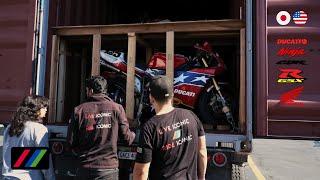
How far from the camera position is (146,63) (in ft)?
15.3

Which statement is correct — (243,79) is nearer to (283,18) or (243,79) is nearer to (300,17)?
(283,18)

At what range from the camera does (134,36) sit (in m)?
4.23

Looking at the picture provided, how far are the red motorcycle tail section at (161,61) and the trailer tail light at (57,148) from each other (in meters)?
1.25

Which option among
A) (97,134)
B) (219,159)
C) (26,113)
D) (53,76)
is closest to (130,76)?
(53,76)

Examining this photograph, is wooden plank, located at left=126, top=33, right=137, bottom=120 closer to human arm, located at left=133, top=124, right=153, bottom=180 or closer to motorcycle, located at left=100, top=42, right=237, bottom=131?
motorcycle, located at left=100, top=42, right=237, bottom=131

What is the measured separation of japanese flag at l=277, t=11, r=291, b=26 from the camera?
3.86 meters

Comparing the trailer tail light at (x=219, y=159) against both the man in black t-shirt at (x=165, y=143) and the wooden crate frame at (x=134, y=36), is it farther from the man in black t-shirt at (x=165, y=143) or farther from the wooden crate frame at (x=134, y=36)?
the man in black t-shirt at (x=165, y=143)

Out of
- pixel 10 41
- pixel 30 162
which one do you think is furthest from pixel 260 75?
pixel 10 41

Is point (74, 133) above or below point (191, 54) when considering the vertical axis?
below

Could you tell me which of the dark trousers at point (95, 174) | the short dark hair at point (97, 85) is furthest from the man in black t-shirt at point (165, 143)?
the short dark hair at point (97, 85)

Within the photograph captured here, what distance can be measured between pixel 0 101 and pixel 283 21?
3167 millimetres

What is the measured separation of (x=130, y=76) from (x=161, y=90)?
5.74 ft

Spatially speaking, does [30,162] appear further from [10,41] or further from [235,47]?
[235,47]

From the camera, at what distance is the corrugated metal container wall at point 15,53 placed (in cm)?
442
